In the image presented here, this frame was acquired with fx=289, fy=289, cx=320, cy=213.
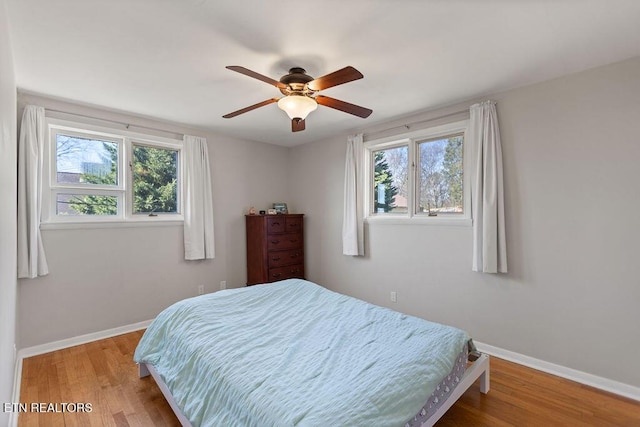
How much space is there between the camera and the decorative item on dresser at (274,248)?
13.0 ft

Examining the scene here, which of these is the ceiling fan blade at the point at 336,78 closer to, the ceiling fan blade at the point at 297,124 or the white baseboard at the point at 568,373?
the ceiling fan blade at the point at 297,124

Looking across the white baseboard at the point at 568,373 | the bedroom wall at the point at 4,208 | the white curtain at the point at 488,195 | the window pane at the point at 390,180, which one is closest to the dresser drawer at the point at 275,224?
the window pane at the point at 390,180

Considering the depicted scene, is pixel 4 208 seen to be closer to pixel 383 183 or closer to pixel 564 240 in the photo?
pixel 383 183

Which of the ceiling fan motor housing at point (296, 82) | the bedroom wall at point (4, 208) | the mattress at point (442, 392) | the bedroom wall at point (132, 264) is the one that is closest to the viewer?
the bedroom wall at point (4, 208)

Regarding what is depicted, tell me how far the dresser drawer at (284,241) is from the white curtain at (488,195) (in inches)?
94.9

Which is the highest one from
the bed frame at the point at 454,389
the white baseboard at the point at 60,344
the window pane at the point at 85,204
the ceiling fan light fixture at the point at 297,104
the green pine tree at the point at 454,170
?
the ceiling fan light fixture at the point at 297,104

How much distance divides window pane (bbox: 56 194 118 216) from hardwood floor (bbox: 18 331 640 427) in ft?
4.64

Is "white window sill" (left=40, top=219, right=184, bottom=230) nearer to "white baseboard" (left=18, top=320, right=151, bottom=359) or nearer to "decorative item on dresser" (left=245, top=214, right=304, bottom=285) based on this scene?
"decorative item on dresser" (left=245, top=214, right=304, bottom=285)

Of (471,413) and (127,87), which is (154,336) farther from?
(471,413)

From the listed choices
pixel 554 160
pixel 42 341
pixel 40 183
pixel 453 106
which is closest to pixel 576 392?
pixel 554 160

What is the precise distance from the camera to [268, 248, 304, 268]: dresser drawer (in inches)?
159

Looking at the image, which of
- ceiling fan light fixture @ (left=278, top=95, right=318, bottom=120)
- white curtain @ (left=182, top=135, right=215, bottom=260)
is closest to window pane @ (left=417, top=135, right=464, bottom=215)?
ceiling fan light fixture @ (left=278, top=95, right=318, bottom=120)

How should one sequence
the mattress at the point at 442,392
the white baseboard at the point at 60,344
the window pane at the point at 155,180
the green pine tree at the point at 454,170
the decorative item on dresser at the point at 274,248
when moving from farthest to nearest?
the decorative item on dresser at the point at 274,248 < the window pane at the point at 155,180 < the green pine tree at the point at 454,170 < the white baseboard at the point at 60,344 < the mattress at the point at 442,392

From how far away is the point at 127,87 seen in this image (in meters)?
2.55
